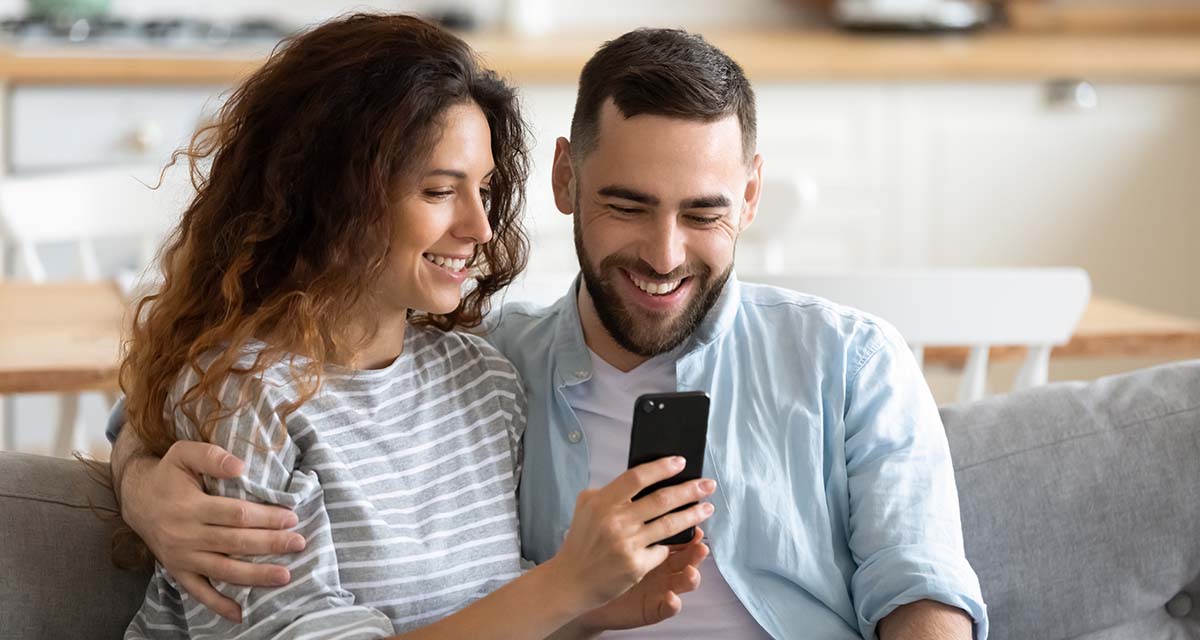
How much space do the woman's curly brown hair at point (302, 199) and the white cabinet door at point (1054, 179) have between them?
2.43 metres

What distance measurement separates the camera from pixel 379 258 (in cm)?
144

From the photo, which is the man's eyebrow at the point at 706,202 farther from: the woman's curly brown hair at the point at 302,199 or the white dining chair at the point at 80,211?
the white dining chair at the point at 80,211

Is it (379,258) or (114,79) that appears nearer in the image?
(379,258)

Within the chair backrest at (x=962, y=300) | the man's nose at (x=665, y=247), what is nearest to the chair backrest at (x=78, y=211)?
the chair backrest at (x=962, y=300)

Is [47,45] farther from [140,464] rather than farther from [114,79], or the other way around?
[140,464]

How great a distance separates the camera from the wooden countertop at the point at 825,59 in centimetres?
335

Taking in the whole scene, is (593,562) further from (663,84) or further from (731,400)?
(663,84)

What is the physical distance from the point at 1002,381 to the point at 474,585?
8.17 feet

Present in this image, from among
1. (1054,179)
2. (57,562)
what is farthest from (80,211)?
(1054,179)

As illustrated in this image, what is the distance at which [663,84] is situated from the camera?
60.0 inches

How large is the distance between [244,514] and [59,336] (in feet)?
3.06

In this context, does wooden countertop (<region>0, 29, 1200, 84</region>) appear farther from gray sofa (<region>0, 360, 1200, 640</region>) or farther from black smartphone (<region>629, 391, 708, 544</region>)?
black smartphone (<region>629, 391, 708, 544</region>)

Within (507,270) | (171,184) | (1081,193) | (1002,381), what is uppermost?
(507,270)

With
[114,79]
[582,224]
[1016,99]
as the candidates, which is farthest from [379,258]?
[1016,99]
